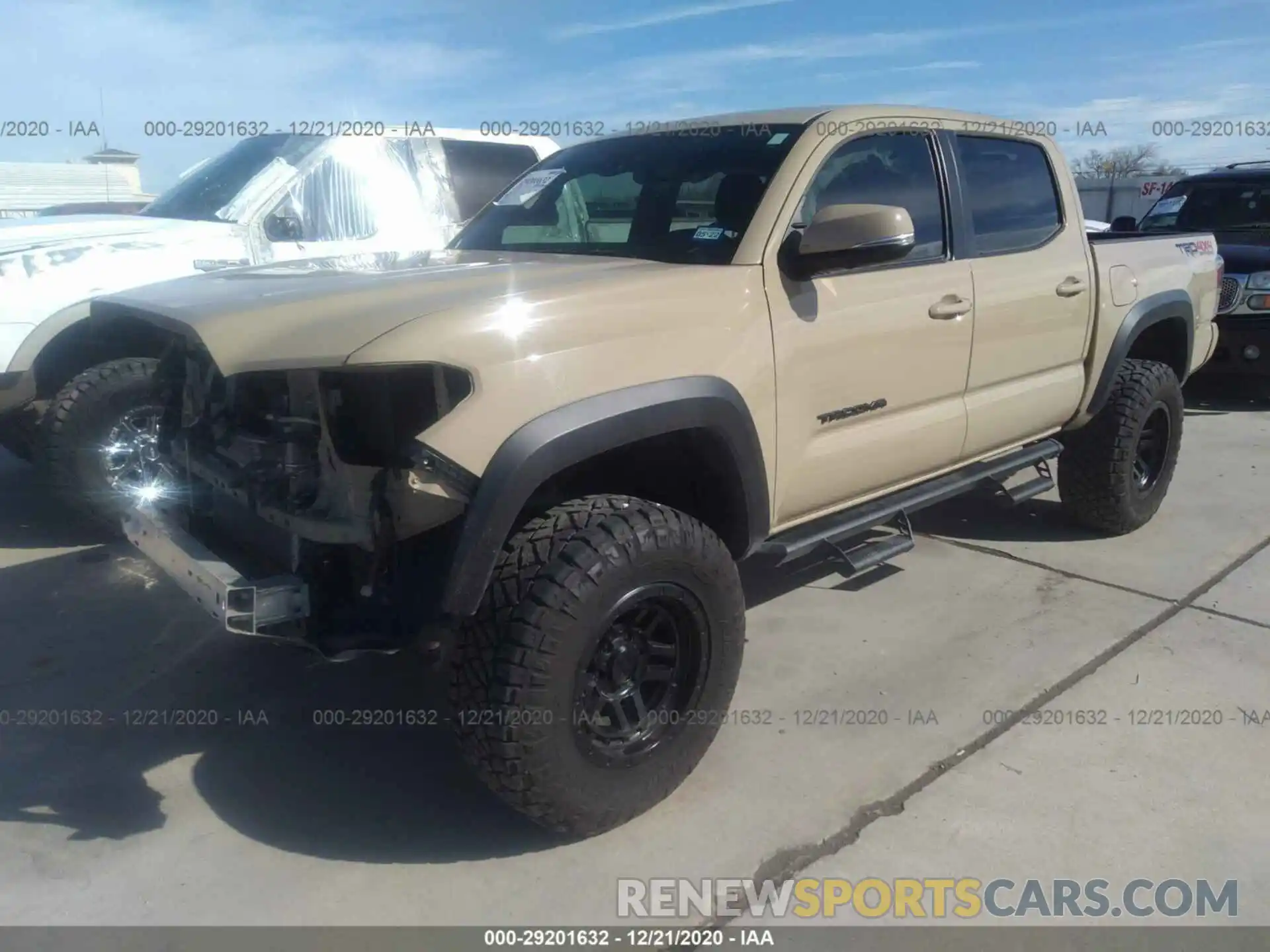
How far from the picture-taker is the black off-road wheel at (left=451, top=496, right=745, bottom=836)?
2527 millimetres

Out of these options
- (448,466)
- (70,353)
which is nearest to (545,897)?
(448,466)

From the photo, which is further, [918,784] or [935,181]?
[935,181]

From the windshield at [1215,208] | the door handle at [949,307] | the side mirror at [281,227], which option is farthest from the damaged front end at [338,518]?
the windshield at [1215,208]

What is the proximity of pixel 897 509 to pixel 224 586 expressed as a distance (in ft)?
7.52

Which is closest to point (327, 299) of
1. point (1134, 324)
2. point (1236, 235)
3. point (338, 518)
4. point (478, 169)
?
point (338, 518)

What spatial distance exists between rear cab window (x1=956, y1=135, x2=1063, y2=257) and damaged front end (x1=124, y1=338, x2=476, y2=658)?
2.50 m

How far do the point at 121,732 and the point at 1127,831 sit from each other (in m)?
3.06

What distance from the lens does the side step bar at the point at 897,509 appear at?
3.39 m

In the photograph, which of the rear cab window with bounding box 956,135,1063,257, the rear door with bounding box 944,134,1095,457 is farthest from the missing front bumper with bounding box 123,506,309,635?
the rear cab window with bounding box 956,135,1063,257

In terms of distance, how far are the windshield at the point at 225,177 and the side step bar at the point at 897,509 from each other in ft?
12.4

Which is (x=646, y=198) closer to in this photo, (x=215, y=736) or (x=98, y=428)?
(x=215, y=736)

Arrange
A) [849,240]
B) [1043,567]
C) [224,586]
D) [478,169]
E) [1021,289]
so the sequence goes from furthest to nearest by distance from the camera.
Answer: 1. [478,169]
2. [1043,567]
3. [1021,289]
4. [849,240]
5. [224,586]

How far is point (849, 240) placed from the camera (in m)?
2.99

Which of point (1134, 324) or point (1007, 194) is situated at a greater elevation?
point (1007, 194)
